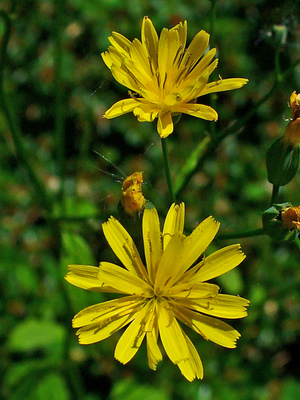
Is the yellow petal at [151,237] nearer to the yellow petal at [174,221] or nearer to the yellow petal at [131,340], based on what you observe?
the yellow petal at [174,221]

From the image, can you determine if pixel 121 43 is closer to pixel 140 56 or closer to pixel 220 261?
pixel 140 56

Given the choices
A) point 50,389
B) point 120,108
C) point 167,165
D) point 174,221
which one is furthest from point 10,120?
point 50,389

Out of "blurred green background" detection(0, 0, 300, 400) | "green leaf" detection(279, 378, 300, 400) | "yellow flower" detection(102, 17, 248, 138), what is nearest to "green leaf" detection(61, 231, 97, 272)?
"blurred green background" detection(0, 0, 300, 400)

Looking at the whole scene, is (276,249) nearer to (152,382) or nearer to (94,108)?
(152,382)

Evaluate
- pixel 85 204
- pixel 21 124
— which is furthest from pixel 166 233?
pixel 21 124

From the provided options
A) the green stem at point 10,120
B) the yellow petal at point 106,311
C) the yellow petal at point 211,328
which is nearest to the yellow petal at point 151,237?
the yellow petal at point 106,311

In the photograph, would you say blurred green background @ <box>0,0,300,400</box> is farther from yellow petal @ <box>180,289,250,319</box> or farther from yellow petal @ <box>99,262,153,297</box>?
yellow petal @ <box>180,289,250,319</box>
